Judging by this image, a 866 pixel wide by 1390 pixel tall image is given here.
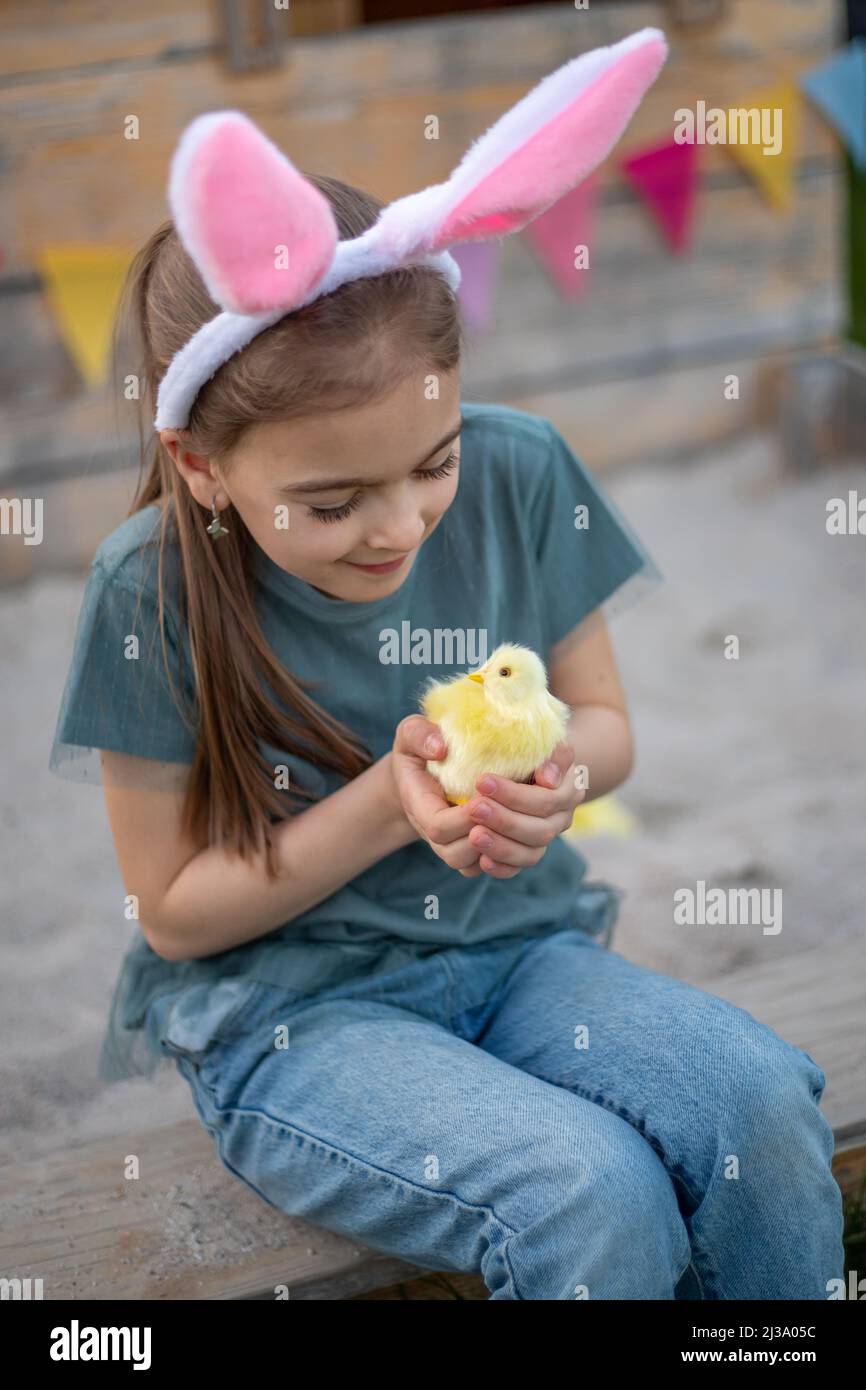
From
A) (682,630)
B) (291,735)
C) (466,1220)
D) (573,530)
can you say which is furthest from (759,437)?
(466,1220)

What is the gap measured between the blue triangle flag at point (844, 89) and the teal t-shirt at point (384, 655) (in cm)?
199

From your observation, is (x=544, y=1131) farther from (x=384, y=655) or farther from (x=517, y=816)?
(x=384, y=655)

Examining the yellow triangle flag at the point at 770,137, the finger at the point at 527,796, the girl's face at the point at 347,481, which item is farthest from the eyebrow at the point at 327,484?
the yellow triangle flag at the point at 770,137

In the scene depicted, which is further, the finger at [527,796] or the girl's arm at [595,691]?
the girl's arm at [595,691]

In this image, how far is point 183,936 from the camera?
122 centimetres

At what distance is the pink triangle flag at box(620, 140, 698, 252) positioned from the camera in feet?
9.52

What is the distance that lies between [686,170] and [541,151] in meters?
2.07

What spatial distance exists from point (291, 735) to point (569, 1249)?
17.9 inches

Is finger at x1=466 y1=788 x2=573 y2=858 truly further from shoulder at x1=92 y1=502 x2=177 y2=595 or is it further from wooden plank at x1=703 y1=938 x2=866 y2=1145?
wooden plank at x1=703 y1=938 x2=866 y2=1145

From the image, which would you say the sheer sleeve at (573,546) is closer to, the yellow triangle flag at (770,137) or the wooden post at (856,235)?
the yellow triangle flag at (770,137)

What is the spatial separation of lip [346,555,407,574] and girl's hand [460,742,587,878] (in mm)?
177

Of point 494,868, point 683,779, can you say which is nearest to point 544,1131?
point 494,868

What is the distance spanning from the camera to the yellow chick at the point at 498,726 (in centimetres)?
107
